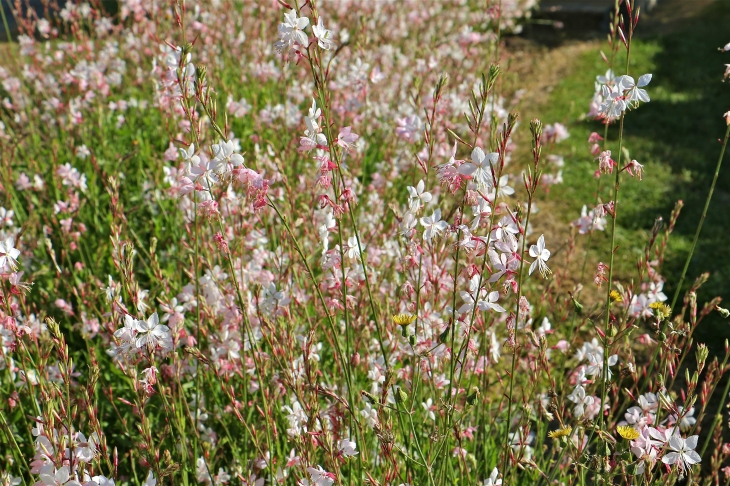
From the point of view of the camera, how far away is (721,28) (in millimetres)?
9062

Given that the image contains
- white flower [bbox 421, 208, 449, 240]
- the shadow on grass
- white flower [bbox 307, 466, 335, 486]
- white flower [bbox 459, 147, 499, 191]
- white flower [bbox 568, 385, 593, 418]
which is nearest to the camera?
white flower [bbox 459, 147, 499, 191]

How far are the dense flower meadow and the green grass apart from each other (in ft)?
0.88

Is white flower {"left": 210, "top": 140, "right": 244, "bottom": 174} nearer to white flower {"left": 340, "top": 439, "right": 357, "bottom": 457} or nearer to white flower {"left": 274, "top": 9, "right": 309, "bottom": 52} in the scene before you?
white flower {"left": 274, "top": 9, "right": 309, "bottom": 52}

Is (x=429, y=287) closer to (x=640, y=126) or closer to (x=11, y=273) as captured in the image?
(x=11, y=273)

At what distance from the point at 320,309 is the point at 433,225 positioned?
785 mm

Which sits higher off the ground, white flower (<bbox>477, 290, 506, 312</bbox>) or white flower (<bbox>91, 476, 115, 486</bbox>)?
white flower (<bbox>477, 290, 506, 312</bbox>)

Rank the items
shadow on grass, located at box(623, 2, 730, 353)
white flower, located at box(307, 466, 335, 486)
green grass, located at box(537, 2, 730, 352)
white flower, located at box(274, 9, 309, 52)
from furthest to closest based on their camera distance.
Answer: green grass, located at box(537, 2, 730, 352) → shadow on grass, located at box(623, 2, 730, 353) → white flower, located at box(307, 466, 335, 486) → white flower, located at box(274, 9, 309, 52)

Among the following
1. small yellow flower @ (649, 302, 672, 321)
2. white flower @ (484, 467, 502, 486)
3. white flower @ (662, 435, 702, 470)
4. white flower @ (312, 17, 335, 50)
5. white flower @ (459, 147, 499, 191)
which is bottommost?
white flower @ (484, 467, 502, 486)

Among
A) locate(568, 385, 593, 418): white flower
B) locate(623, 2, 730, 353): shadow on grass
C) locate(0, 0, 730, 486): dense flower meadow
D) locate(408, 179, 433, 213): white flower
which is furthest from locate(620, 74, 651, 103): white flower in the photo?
locate(623, 2, 730, 353): shadow on grass

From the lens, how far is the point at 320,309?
2553mm

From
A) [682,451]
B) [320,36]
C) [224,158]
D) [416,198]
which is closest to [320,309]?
[416,198]

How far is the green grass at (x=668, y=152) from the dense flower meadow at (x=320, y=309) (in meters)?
0.27

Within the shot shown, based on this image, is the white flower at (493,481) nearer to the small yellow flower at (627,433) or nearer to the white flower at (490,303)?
the small yellow flower at (627,433)

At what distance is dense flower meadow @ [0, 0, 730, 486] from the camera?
5.62ft
